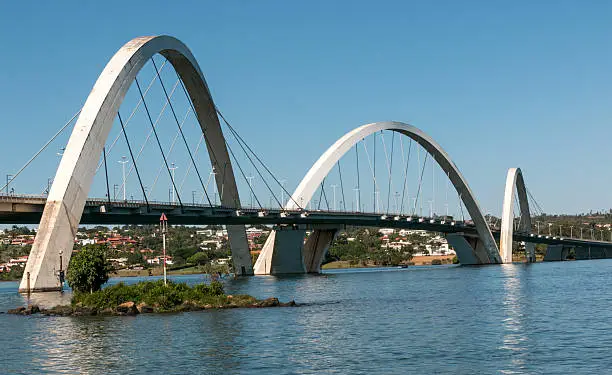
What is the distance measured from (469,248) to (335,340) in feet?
318

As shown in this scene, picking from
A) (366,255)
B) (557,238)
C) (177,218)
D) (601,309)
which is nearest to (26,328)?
(601,309)

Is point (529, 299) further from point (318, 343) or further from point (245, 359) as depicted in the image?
point (245, 359)

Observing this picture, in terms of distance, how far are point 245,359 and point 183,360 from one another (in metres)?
2.04

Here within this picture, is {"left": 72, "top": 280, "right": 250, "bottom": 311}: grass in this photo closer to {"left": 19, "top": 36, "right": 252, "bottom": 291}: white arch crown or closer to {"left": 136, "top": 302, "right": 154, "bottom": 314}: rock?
{"left": 136, "top": 302, "right": 154, "bottom": 314}: rock

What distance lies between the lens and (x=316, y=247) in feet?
335

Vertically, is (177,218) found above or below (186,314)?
above

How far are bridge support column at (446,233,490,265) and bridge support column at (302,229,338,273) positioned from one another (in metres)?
A: 31.3

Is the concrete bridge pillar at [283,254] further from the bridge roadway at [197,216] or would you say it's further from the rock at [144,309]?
the rock at [144,309]

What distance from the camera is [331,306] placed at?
49781 mm

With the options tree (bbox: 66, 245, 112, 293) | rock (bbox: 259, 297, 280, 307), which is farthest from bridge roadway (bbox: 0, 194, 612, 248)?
rock (bbox: 259, 297, 280, 307)

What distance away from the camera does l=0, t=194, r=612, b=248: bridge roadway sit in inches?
2248

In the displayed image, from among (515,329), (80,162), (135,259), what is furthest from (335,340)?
(135,259)

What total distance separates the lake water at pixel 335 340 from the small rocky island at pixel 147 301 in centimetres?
204

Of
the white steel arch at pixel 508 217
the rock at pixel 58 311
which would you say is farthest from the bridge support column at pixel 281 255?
the rock at pixel 58 311
